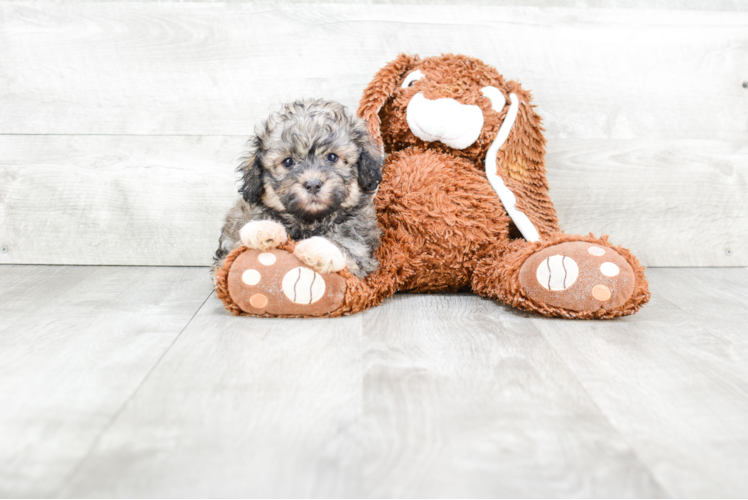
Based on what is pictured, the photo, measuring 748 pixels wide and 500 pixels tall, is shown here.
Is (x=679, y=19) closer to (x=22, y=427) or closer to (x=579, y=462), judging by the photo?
(x=579, y=462)

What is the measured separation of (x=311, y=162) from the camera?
5.51 feet

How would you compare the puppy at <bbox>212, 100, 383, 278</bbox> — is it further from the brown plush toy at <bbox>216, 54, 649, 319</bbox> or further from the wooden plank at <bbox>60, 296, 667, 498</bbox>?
the wooden plank at <bbox>60, 296, 667, 498</bbox>

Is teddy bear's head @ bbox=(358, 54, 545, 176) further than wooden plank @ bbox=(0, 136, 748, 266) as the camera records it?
No

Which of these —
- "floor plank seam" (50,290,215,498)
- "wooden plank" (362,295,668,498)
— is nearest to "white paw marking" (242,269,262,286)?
"floor plank seam" (50,290,215,498)

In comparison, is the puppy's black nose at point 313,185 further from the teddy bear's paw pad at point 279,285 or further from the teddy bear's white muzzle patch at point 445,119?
the teddy bear's white muzzle patch at point 445,119

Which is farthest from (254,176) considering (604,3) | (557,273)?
(604,3)

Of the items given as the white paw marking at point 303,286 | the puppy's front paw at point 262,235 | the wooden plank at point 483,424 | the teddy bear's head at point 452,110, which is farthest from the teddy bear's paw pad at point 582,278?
the puppy's front paw at point 262,235

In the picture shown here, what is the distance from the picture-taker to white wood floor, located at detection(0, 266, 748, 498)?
0.93m

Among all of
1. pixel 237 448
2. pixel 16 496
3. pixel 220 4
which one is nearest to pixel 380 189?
pixel 220 4

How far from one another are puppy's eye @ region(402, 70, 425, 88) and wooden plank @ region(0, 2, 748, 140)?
0.33 meters

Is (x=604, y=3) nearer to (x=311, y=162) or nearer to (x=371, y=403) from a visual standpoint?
(x=311, y=162)

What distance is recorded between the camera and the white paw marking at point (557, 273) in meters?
1.66

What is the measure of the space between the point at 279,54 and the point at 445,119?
0.79m

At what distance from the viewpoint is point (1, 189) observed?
2406 mm
